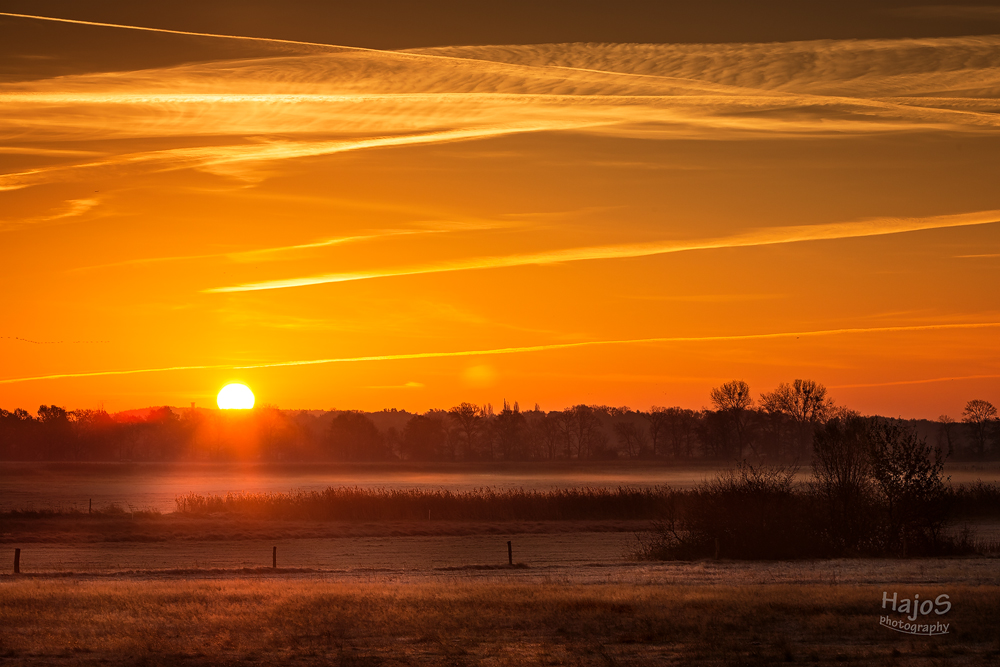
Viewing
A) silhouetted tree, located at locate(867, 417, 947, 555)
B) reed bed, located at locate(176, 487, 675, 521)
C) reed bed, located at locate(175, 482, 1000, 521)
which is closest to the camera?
silhouetted tree, located at locate(867, 417, 947, 555)

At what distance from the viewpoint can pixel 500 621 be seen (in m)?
21.8

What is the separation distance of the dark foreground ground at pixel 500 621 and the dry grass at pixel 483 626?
48mm

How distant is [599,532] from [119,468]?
151345 mm

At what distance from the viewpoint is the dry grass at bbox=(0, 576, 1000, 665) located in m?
17.9

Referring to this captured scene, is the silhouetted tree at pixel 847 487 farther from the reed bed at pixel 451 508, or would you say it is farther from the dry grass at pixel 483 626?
the reed bed at pixel 451 508

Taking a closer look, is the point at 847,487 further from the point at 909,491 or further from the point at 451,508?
the point at 451,508

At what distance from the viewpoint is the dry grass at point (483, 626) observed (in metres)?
17.9

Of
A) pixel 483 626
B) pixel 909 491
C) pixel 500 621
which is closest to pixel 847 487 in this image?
pixel 909 491

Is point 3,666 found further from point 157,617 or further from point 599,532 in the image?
point 599,532

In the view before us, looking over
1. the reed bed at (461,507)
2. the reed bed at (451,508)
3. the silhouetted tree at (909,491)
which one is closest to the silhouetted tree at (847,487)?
the silhouetted tree at (909,491)

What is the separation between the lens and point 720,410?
199250 mm

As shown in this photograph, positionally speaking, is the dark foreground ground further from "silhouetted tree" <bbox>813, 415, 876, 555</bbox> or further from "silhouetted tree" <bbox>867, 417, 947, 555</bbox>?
"silhouetted tree" <bbox>813, 415, 876, 555</bbox>

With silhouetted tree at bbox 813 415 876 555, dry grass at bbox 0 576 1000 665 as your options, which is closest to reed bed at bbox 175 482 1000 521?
silhouetted tree at bbox 813 415 876 555

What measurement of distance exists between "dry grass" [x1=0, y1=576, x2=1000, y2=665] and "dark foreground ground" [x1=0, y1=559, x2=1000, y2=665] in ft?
0.16
